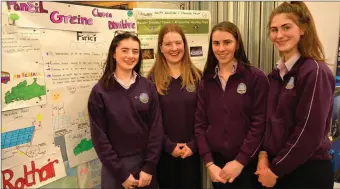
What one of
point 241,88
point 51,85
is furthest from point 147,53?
point 241,88

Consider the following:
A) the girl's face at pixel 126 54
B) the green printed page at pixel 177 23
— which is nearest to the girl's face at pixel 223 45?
the girl's face at pixel 126 54

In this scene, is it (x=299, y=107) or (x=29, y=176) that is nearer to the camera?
(x=299, y=107)

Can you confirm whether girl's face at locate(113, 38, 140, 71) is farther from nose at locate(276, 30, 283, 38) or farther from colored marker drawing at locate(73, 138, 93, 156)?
nose at locate(276, 30, 283, 38)

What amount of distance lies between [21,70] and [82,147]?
0.68m

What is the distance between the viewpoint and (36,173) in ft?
5.59

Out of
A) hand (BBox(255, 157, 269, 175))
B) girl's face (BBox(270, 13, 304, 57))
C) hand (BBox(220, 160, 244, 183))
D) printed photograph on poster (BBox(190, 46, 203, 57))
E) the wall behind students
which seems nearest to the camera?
girl's face (BBox(270, 13, 304, 57))

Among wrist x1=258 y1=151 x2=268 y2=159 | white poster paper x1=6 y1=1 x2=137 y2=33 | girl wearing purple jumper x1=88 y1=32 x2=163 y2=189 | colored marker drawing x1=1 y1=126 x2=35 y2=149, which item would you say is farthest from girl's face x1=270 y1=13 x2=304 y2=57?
colored marker drawing x1=1 y1=126 x2=35 y2=149

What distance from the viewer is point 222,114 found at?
1.58 m

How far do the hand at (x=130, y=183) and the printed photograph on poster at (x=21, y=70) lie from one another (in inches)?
27.9

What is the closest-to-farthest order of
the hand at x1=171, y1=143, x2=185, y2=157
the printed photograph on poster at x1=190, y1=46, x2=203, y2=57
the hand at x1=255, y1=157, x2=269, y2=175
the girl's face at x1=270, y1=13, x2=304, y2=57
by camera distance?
the girl's face at x1=270, y1=13, x2=304, y2=57, the hand at x1=255, y1=157, x2=269, y2=175, the hand at x1=171, y1=143, x2=185, y2=157, the printed photograph on poster at x1=190, y1=46, x2=203, y2=57

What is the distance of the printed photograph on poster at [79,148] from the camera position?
188cm

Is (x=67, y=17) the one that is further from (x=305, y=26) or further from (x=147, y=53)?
(x=305, y=26)

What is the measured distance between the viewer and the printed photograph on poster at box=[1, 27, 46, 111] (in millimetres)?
1523

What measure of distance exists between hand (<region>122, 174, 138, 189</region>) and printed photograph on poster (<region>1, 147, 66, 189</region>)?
52cm
